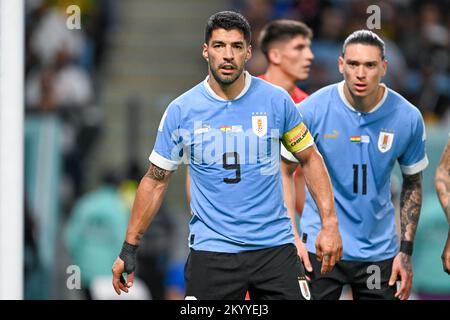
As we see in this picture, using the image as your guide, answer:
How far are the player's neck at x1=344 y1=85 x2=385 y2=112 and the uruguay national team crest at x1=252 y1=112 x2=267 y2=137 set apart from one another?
939 mm

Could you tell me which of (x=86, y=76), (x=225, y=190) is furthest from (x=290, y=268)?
(x=86, y=76)

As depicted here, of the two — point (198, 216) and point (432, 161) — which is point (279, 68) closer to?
point (198, 216)

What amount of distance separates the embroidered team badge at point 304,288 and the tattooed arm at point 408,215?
85 centimetres

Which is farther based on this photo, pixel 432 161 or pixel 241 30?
pixel 432 161

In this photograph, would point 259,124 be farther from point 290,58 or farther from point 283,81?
point 290,58

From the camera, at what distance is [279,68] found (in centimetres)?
967

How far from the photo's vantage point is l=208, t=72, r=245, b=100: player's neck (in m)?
A: 7.85

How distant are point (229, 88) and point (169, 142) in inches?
19.8

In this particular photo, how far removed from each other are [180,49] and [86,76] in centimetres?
157

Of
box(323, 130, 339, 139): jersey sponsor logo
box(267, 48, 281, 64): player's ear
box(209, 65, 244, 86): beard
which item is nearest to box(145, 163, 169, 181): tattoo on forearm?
box(209, 65, 244, 86): beard

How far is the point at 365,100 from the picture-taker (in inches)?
335

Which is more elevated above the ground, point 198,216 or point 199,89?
point 199,89

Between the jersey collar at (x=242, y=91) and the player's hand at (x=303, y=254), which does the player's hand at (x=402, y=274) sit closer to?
the player's hand at (x=303, y=254)
